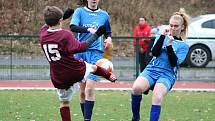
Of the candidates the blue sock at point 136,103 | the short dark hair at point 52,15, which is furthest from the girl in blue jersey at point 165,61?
the short dark hair at point 52,15

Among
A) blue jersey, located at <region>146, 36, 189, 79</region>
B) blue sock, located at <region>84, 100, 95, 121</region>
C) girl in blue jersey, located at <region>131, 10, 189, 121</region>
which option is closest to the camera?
girl in blue jersey, located at <region>131, 10, 189, 121</region>

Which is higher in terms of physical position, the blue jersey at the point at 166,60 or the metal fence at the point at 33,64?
the blue jersey at the point at 166,60

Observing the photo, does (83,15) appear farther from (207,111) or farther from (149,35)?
(149,35)

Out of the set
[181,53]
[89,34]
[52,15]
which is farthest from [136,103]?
[52,15]

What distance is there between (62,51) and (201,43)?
12670 millimetres

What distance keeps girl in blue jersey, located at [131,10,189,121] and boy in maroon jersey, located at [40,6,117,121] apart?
922 millimetres

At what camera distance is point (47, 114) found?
11922mm

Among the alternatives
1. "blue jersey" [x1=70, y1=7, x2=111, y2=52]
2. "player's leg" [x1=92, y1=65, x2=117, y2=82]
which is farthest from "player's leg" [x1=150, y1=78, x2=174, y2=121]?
"blue jersey" [x1=70, y1=7, x2=111, y2=52]

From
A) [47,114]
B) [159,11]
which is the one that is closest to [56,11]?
[47,114]

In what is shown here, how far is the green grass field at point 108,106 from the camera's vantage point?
38.2 ft

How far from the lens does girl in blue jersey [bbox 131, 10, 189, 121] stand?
9688 millimetres

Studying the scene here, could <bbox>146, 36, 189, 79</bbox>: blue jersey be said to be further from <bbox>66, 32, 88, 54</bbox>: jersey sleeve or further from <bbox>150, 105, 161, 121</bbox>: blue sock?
<bbox>66, 32, 88, 54</bbox>: jersey sleeve

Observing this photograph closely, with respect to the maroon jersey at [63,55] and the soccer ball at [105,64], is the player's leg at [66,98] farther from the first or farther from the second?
the soccer ball at [105,64]

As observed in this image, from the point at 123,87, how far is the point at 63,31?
899 centimetres
